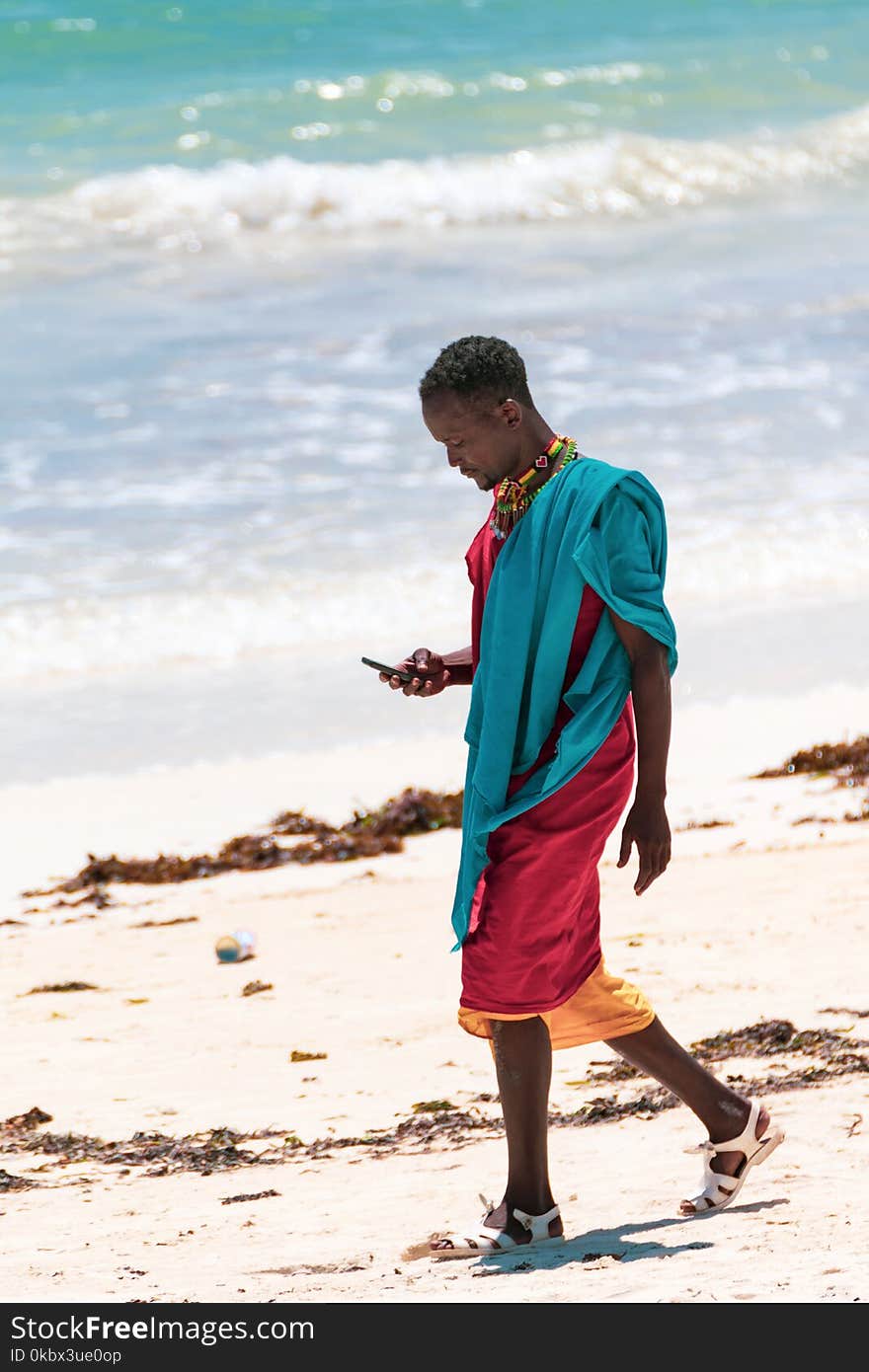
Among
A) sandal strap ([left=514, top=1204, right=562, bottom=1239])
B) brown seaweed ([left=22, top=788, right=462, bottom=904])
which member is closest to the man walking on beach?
sandal strap ([left=514, top=1204, right=562, bottom=1239])

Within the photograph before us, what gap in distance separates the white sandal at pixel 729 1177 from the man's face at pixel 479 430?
1398 millimetres

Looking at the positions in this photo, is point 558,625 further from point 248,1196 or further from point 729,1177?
point 248,1196

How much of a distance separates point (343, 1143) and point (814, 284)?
43.5 feet

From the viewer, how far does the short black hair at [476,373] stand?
10.6 ft

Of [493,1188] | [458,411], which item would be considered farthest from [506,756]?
[493,1188]

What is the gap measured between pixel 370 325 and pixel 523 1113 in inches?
501

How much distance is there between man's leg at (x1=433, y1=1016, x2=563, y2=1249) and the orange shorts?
56mm

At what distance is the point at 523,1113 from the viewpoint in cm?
337

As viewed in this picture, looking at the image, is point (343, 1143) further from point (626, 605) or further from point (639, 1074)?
point (626, 605)

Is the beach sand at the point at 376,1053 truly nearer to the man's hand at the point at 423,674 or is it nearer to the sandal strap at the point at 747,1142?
the sandal strap at the point at 747,1142

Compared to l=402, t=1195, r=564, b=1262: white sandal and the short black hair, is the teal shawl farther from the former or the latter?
l=402, t=1195, r=564, b=1262: white sandal

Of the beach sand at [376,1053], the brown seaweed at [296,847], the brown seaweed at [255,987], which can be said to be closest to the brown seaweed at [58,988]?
the beach sand at [376,1053]

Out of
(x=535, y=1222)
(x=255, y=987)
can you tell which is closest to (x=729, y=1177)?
(x=535, y=1222)

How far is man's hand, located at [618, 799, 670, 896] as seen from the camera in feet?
10.7
